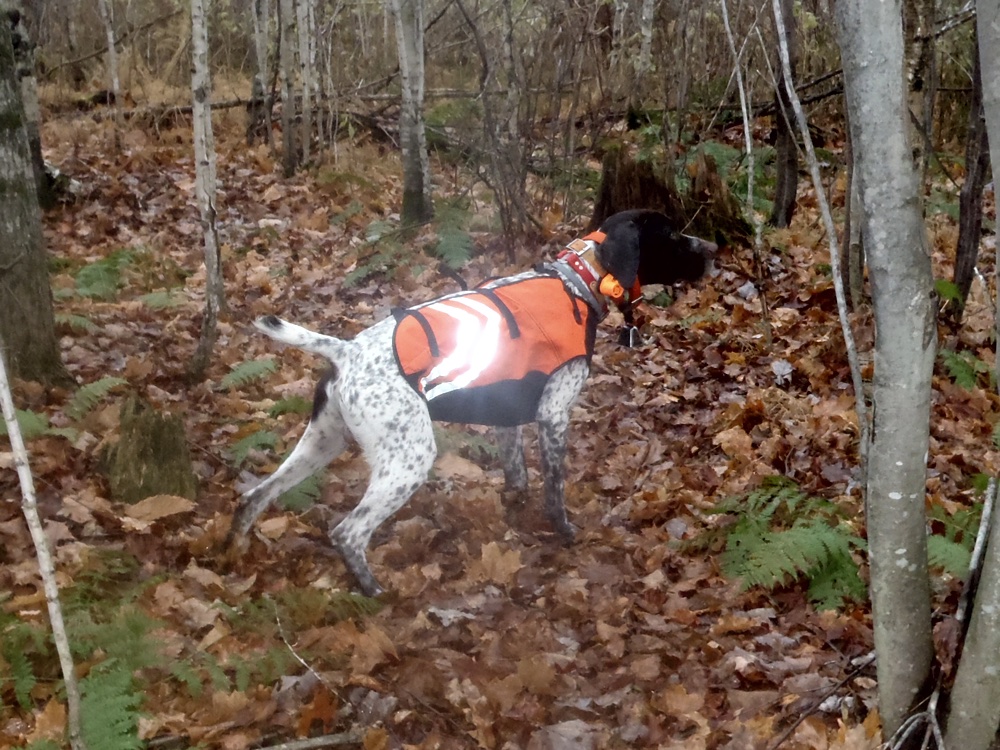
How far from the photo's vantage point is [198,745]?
2.76 m

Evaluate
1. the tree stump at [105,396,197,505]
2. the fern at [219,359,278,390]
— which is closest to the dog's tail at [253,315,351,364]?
the tree stump at [105,396,197,505]

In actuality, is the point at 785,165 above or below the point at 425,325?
above

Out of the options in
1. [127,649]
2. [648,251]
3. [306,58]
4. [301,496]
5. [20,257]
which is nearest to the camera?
[127,649]

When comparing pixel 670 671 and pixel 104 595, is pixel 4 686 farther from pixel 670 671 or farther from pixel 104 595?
pixel 670 671

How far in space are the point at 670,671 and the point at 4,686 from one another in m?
2.42

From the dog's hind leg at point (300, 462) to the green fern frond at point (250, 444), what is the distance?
2.03 ft

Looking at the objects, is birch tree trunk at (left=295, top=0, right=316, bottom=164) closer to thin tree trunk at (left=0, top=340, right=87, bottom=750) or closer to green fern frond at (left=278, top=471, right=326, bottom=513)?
green fern frond at (left=278, top=471, right=326, bottom=513)

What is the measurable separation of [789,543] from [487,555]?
142cm

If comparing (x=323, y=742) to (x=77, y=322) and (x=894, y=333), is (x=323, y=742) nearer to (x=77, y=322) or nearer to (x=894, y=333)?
(x=894, y=333)

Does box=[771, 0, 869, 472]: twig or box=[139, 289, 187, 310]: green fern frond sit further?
box=[139, 289, 187, 310]: green fern frond

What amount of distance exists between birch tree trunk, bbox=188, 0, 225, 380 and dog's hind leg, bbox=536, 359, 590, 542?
2.71 metres

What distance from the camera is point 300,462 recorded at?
4113 millimetres

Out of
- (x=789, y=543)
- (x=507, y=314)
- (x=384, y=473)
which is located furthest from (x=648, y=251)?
(x=384, y=473)

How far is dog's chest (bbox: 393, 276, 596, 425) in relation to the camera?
12.8 feet
